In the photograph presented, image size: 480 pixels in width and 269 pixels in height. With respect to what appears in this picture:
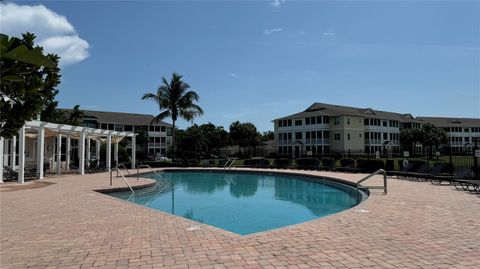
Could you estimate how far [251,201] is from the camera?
1578cm

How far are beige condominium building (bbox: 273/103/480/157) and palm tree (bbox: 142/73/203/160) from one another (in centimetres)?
1934

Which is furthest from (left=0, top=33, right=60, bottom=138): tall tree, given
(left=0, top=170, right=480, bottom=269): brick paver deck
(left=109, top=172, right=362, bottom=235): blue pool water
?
(left=109, top=172, right=362, bottom=235): blue pool water

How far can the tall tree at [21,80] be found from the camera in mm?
1871

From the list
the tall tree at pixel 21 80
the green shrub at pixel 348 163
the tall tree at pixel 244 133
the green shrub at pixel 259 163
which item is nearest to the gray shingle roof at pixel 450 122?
the tall tree at pixel 244 133

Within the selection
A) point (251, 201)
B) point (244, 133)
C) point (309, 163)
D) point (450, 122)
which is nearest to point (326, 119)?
point (244, 133)

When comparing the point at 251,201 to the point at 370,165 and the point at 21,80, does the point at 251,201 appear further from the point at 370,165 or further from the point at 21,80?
the point at 21,80

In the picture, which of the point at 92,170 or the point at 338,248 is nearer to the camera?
the point at 338,248

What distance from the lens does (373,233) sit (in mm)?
6840

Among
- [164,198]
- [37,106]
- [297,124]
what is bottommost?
[164,198]

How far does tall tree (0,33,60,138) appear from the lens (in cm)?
187

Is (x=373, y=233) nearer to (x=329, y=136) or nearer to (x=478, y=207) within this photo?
(x=478, y=207)

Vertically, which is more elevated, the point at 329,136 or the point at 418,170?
the point at 329,136

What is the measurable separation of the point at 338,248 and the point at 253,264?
1.62 m

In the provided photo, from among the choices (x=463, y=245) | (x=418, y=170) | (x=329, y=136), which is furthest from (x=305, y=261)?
(x=329, y=136)
